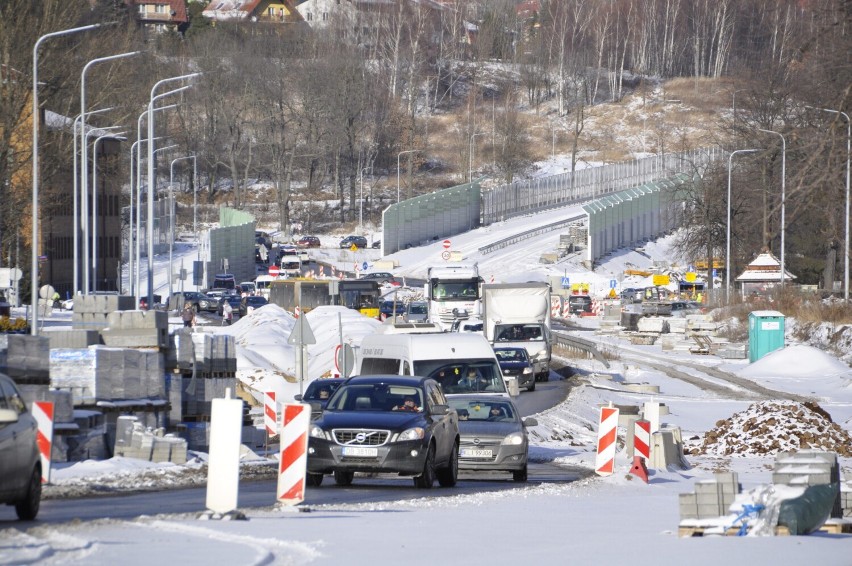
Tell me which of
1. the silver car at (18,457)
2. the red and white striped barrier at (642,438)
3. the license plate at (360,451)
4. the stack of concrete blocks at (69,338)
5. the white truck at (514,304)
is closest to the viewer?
the silver car at (18,457)

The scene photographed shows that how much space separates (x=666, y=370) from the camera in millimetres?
50281

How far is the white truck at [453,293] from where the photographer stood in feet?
197

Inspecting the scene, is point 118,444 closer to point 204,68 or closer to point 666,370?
point 666,370

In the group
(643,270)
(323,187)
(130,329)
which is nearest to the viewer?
(130,329)

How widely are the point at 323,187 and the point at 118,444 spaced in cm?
11575

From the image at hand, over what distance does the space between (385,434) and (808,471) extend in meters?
5.91

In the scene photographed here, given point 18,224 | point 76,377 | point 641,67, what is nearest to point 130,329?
point 76,377

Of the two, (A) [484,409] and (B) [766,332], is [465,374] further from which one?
(B) [766,332]

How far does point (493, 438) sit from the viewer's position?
71.3ft

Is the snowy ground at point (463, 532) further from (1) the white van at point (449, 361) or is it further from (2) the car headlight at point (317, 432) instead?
(1) the white van at point (449, 361)

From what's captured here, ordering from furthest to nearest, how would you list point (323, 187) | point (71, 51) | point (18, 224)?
point (323, 187)
point (71, 51)
point (18, 224)

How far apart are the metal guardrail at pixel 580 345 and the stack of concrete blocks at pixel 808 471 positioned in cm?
3522

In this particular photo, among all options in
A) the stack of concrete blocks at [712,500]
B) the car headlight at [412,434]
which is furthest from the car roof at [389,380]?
the stack of concrete blocks at [712,500]

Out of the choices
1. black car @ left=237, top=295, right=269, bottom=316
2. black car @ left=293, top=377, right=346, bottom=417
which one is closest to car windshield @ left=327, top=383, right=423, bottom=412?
black car @ left=293, top=377, right=346, bottom=417
